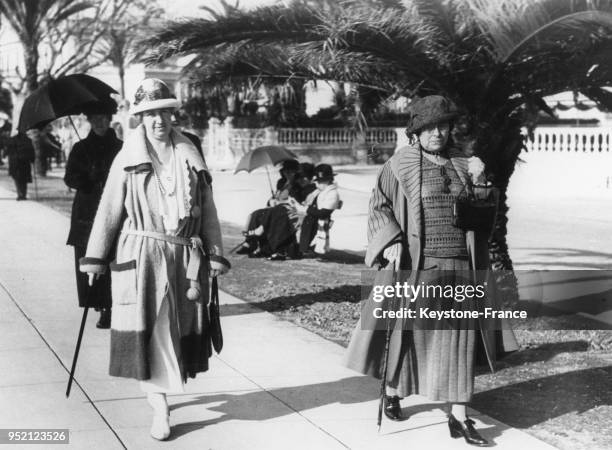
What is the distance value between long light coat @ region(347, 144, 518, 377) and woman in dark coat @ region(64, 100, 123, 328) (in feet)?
8.73

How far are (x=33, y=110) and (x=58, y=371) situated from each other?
2.20 metres

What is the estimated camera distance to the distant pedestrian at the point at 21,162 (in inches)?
819

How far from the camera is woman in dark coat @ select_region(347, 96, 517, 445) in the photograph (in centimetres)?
510

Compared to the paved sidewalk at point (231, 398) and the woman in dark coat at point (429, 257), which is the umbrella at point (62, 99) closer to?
the paved sidewalk at point (231, 398)

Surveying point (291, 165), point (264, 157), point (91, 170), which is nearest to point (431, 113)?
point (91, 170)

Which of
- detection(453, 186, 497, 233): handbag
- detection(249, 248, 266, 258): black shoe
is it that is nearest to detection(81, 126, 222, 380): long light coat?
detection(453, 186, 497, 233): handbag

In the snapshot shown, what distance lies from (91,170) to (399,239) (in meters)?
3.07

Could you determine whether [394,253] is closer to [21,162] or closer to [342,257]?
[342,257]

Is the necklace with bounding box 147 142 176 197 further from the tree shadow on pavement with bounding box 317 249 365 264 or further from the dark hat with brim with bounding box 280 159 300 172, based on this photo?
the dark hat with brim with bounding box 280 159 300 172

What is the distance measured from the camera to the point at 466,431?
5.11 m

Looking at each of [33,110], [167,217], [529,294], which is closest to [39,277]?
[33,110]

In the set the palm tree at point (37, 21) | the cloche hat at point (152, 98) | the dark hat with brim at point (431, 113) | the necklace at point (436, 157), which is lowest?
the necklace at point (436, 157)

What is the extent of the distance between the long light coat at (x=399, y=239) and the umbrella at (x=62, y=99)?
2954 millimetres

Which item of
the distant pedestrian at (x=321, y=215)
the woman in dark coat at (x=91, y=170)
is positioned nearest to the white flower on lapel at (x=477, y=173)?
the woman in dark coat at (x=91, y=170)
